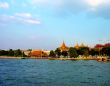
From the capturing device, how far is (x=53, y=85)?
1287 inches

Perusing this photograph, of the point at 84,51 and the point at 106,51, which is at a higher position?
the point at 84,51

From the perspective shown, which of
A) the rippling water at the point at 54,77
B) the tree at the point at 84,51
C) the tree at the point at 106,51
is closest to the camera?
the rippling water at the point at 54,77

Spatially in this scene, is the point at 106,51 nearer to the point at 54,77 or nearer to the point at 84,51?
the point at 84,51

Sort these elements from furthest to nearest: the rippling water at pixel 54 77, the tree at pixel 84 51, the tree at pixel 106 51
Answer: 1. the tree at pixel 84 51
2. the tree at pixel 106 51
3. the rippling water at pixel 54 77

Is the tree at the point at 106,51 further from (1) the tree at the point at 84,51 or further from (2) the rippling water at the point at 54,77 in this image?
(2) the rippling water at the point at 54,77

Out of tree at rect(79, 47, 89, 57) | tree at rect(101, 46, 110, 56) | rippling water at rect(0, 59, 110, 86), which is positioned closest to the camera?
rippling water at rect(0, 59, 110, 86)

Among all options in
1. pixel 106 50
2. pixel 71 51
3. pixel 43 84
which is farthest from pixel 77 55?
pixel 43 84

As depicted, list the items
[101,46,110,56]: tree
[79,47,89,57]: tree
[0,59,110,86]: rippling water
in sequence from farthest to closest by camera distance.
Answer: [79,47,89,57]: tree → [101,46,110,56]: tree → [0,59,110,86]: rippling water

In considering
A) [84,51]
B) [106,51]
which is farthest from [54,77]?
[84,51]

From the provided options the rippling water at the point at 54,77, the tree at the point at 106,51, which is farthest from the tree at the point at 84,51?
the rippling water at the point at 54,77

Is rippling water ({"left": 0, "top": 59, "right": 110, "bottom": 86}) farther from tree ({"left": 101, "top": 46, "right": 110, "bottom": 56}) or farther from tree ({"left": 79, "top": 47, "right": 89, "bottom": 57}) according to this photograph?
tree ({"left": 79, "top": 47, "right": 89, "bottom": 57})

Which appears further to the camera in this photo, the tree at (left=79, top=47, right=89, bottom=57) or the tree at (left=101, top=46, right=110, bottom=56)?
the tree at (left=79, top=47, right=89, bottom=57)

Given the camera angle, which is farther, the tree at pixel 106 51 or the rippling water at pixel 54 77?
the tree at pixel 106 51

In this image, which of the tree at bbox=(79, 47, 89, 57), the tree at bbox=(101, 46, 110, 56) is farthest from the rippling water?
the tree at bbox=(79, 47, 89, 57)
